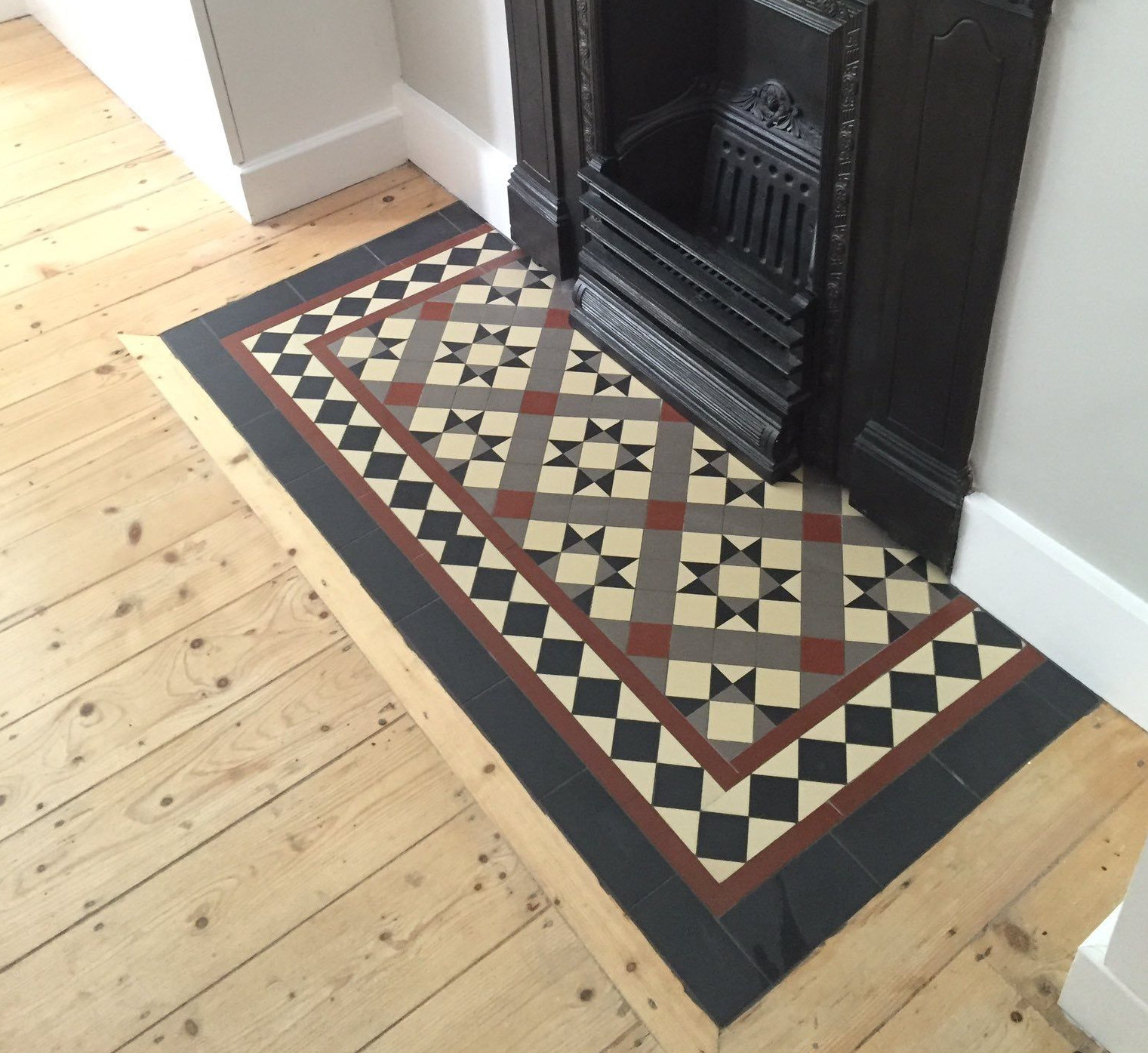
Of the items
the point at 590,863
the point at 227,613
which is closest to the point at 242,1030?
the point at 590,863

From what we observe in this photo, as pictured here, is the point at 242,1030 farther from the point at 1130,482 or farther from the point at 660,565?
the point at 1130,482

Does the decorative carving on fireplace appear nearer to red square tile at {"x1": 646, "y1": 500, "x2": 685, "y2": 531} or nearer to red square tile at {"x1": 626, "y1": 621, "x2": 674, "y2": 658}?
red square tile at {"x1": 646, "y1": 500, "x2": 685, "y2": 531}

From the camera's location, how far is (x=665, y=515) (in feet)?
7.30

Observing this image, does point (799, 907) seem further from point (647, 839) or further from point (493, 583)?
point (493, 583)

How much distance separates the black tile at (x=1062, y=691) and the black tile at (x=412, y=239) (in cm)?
170

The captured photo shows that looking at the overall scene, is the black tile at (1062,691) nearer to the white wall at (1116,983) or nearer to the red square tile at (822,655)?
the red square tile at (822,655)

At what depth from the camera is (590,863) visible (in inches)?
69.2

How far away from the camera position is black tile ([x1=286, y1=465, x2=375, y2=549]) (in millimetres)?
2260

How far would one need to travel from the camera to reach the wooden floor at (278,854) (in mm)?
1619

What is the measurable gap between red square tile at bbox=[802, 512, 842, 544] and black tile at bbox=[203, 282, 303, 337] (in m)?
1.30

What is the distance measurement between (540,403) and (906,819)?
111cm

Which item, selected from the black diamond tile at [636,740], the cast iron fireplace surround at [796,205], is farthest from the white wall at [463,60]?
the black diamond tile at [636,740]

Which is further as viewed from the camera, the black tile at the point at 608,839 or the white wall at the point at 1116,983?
the black tile at the point at 608,839

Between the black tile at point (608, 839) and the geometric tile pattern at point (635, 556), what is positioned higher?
the geometric tile pattern at point (635, 556)
